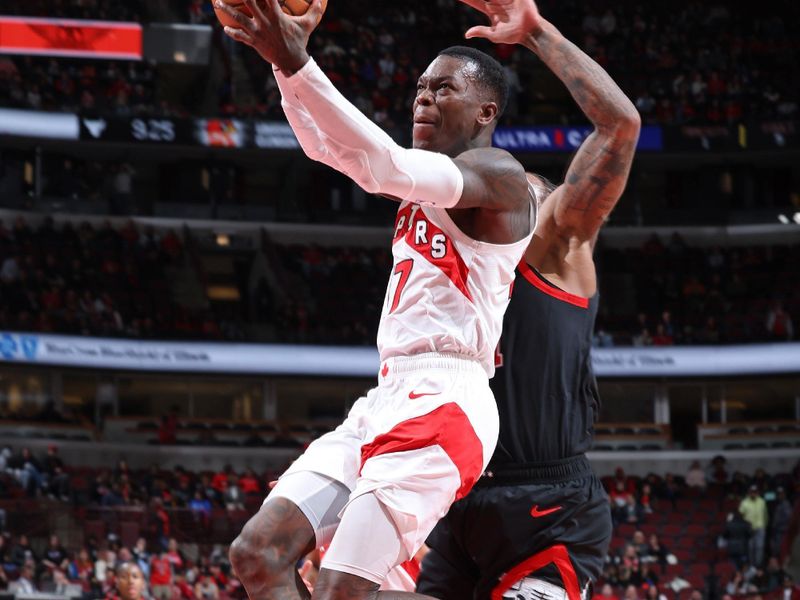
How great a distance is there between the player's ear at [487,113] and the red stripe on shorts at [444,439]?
1093 mm

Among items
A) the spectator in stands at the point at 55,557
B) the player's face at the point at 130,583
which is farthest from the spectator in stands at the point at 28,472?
the player's face at the point at 130,583

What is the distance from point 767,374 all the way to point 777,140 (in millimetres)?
5768

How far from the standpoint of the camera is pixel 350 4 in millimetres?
33344

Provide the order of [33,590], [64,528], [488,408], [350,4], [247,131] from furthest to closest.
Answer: [350,4] < [247,131] < [64,528] < [33,590] < [488,408]

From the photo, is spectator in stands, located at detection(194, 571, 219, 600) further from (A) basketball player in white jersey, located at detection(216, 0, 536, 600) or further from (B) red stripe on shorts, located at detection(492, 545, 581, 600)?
(A) basketball player in white jersey, located at detection(216, 0, 536, 600)

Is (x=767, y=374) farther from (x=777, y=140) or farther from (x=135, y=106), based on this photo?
(x=135, y=106)

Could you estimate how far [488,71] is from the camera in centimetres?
454

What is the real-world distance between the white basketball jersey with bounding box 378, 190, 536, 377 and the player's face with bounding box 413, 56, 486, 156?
0.28 meters

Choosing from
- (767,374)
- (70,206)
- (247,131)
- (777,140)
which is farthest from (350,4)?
(767,374)

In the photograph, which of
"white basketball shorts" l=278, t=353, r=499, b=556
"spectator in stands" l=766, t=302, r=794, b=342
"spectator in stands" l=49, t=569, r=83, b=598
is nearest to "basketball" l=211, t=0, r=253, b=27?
"white basketball shorts" l=278, t=353, r=499, b=556

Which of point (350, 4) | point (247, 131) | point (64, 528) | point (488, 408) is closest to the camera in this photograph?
point (488, 408)

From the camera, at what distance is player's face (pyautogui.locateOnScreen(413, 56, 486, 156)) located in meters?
4.44

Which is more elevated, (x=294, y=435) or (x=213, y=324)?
(x=213, y=324)

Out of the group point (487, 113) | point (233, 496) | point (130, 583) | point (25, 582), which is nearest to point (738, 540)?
point (233, 496)
